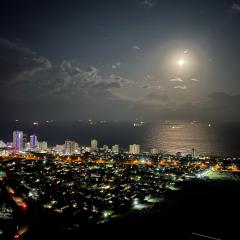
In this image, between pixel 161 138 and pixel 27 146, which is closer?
pixel 27 146

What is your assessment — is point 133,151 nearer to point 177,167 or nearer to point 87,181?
point 177,167

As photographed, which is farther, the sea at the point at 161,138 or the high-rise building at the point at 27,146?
the sea at the point at 161,138

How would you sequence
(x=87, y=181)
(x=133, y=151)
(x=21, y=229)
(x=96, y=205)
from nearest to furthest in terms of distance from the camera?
(x=21, y=229) → (x=96, y=205) → (x=87, y=181) → (x=133, y=151)

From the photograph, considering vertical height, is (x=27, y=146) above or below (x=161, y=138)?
below

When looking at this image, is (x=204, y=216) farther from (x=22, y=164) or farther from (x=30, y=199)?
(x=22, y=164)

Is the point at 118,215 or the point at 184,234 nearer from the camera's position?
the point at 184,234

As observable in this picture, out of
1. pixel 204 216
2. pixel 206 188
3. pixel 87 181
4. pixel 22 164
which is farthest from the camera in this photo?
pixel 22 164

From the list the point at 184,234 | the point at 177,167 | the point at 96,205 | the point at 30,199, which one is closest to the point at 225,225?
the point at 184,234

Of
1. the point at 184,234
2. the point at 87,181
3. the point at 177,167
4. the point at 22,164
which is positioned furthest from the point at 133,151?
the point at 184,234

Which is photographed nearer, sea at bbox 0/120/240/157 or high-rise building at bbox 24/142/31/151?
high-rise building at bbox 24/142/31/151
